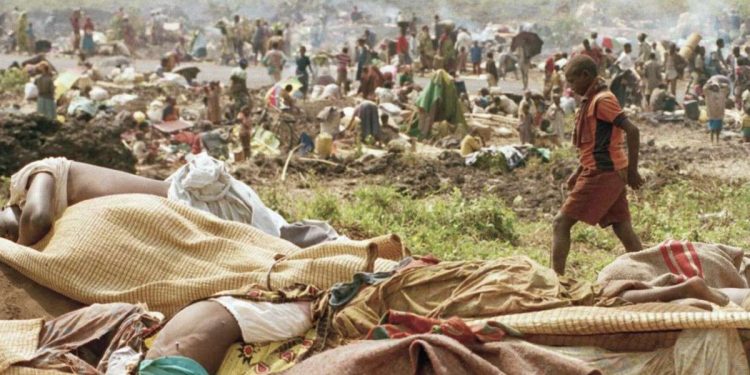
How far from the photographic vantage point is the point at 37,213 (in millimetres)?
4602

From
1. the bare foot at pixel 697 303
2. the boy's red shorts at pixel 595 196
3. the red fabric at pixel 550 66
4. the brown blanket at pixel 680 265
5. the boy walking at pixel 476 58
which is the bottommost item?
the boy walking at pixel 476 58

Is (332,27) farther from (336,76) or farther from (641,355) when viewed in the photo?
(641,355)

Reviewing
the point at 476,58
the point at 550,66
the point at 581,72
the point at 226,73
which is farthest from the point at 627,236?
the point at 226,73

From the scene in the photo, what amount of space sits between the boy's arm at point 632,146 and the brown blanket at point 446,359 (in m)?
2.98

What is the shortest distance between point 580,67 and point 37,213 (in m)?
3.19

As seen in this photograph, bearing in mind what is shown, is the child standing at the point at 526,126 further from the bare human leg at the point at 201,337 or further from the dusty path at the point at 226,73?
the bare human leg at the point at 201,337

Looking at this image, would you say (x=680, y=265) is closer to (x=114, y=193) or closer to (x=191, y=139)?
(x=114, y=193)

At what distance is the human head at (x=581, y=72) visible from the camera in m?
6.02

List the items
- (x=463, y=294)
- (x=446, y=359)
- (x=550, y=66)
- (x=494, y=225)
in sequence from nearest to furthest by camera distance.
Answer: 1. (x=446, y=359)
2. (x=463, y=294)
3. (x=494, y=225)
4. (x=550, y=66)

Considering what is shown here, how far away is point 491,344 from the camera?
10.7 ft

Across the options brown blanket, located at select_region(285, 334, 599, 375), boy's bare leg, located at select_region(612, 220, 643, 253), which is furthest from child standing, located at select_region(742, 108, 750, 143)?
brown blanket, located at select_region(285, 334, 599, 375)

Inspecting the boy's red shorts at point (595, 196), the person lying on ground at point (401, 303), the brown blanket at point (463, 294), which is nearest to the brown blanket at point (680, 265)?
the person lying on ground at point (401, 303)

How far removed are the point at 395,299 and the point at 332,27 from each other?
97.9 feet

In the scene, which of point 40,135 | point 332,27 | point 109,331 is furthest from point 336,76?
point 109,331
